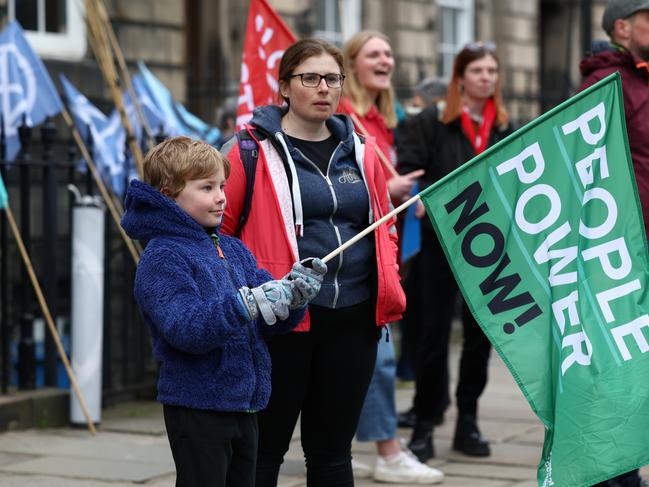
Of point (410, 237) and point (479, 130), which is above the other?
point (479, 130)

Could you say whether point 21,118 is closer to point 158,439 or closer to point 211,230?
point 158,439

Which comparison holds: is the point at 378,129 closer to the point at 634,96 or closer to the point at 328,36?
the point at 634,96

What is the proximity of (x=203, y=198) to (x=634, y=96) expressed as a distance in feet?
7.49

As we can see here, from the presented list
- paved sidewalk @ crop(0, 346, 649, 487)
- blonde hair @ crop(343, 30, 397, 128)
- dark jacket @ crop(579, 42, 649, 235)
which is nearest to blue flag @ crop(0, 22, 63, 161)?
paved sidewalk @ crop(0, 346, 649, 487)

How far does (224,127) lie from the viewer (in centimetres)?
1027

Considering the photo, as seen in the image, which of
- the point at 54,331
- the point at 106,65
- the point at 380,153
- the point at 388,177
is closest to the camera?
the point at 380,153

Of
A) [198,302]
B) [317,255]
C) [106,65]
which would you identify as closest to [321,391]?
[317,255]

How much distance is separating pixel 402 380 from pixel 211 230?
558cm

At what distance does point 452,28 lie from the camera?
19.5m

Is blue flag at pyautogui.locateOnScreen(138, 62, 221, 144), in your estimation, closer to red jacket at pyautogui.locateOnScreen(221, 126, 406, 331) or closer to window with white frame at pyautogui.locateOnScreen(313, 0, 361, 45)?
red jacket at pyautogui.locateOnScreen(221, 126, 406, 331)

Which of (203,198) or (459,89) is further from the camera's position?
(459,89)

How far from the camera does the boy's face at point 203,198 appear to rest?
411 centimetres

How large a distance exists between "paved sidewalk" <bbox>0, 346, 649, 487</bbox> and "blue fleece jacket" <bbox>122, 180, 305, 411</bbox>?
7.50ft

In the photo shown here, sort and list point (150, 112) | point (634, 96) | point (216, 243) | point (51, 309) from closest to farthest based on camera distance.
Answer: point (216, 243)
point (634, 96)
point (51, 309)
point (150, 112)
